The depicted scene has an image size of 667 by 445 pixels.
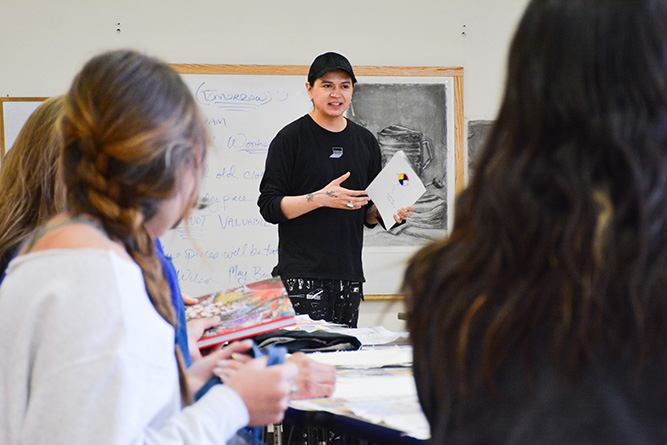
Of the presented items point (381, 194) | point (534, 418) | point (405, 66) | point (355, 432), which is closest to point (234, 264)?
point (381, 194)

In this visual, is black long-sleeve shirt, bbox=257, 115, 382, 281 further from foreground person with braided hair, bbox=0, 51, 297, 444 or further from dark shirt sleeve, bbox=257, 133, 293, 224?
foreground person with braided hair, bbox=0, 51, 297, 444

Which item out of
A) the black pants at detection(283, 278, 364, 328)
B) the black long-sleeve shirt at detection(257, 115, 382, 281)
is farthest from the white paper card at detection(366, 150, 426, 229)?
the black pants at detection(283, 278, 364, 328)

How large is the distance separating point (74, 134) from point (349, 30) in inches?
121

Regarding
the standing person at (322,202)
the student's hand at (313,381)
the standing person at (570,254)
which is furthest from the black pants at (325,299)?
the standing person at (570,254)

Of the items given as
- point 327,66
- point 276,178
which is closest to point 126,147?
point 276,178

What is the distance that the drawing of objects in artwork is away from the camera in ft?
12.6

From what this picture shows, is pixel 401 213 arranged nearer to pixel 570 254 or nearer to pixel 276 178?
pixel 276 178

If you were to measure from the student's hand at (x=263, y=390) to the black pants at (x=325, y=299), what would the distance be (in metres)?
1.65

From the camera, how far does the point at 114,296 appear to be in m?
0.83

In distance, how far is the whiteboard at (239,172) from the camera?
12.1 feet

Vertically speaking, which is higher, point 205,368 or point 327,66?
point 327,66

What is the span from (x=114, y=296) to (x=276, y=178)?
2.04 m

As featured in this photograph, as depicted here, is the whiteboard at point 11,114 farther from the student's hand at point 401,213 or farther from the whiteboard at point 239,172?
the student's hand at point 401,213

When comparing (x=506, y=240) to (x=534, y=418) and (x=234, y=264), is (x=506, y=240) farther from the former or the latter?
(x=234, y=264)
